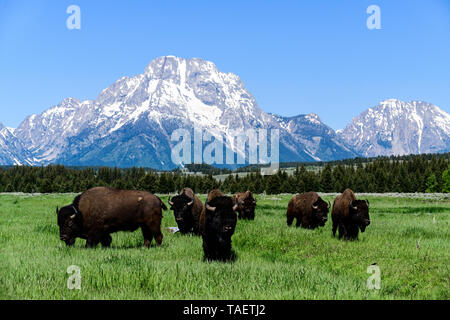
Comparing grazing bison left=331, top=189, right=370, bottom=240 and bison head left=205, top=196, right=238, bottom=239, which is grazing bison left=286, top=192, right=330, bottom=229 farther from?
bison head left=205, top=196, right=238, bottom=239

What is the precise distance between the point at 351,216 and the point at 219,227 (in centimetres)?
787

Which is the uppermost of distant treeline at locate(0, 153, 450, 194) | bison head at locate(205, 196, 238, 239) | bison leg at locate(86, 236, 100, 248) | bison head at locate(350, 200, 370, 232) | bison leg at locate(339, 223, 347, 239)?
bison head at locate(205, 196, 238, 239)

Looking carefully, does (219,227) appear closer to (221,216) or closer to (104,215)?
(221,216)

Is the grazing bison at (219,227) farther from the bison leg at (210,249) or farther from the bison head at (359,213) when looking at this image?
the bison head at (359,213)

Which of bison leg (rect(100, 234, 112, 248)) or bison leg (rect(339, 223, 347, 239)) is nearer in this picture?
bison leg (rect(100, 234, 112, 248))

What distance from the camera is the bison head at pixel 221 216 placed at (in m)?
10.8

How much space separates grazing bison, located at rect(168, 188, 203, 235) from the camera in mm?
17266

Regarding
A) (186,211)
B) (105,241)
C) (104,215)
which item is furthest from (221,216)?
(186,211)

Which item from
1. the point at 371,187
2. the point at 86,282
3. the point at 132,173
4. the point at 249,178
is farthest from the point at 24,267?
the point at 132,173

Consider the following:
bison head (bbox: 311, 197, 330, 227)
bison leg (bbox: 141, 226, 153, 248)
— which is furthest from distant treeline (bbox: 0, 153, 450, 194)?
bison leg (bbox: 141, 226, 153, 248)

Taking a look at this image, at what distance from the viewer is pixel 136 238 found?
15.9 metres
